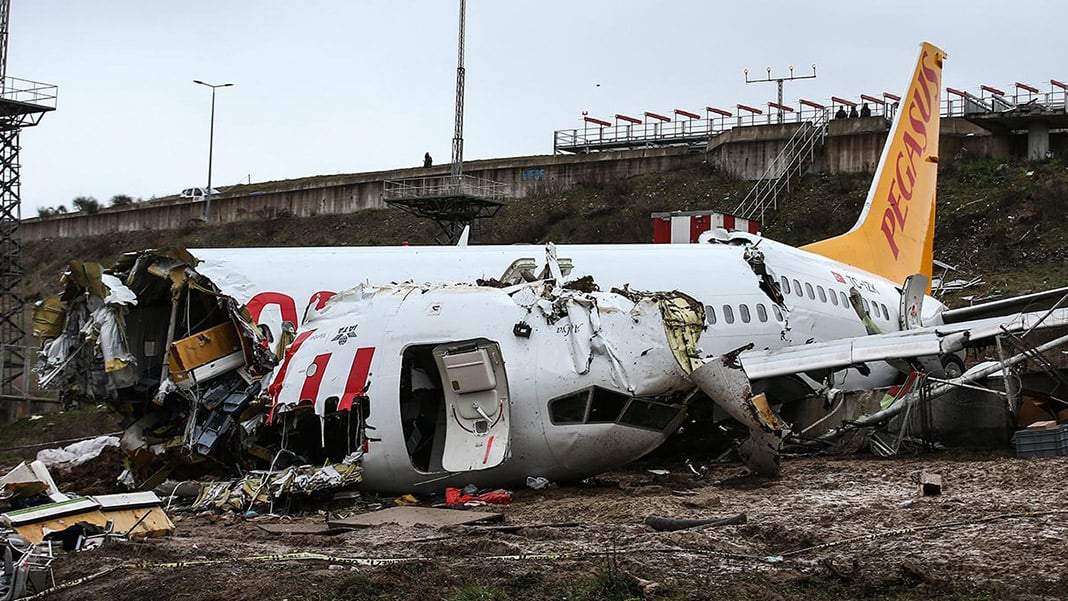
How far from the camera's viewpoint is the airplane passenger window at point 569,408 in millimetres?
14258

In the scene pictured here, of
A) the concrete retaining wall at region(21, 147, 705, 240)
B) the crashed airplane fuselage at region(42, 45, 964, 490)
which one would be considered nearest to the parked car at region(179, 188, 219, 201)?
the concrete retaining wall at region(21, 147, 705, 240)

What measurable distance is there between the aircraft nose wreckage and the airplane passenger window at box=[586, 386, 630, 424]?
2cm

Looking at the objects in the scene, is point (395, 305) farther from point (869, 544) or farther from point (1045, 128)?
point (1045, 128)

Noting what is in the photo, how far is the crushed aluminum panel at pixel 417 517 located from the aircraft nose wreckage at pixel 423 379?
3.49ft

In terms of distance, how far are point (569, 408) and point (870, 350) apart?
524 centimetres

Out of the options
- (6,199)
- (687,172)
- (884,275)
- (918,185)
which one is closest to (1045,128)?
(687,172)

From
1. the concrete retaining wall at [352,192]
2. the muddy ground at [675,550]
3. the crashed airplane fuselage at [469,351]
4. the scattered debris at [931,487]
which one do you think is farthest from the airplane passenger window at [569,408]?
the concrete retaining wall at [352,192]

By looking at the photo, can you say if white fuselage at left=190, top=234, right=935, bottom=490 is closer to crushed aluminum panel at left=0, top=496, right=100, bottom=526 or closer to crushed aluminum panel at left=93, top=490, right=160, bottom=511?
crushed aluminum panel at left=93, top=490, right=160, bottom=511

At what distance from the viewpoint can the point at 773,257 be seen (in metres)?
21.4

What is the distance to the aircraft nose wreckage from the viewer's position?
14.3 meters

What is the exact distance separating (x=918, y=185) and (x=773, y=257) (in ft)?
34.3

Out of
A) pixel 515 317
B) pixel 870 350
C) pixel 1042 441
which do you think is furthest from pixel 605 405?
pixel 1042 441

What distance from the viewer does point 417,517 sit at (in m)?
12.7

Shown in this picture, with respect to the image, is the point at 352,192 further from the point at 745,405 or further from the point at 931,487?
the point at 931,487
